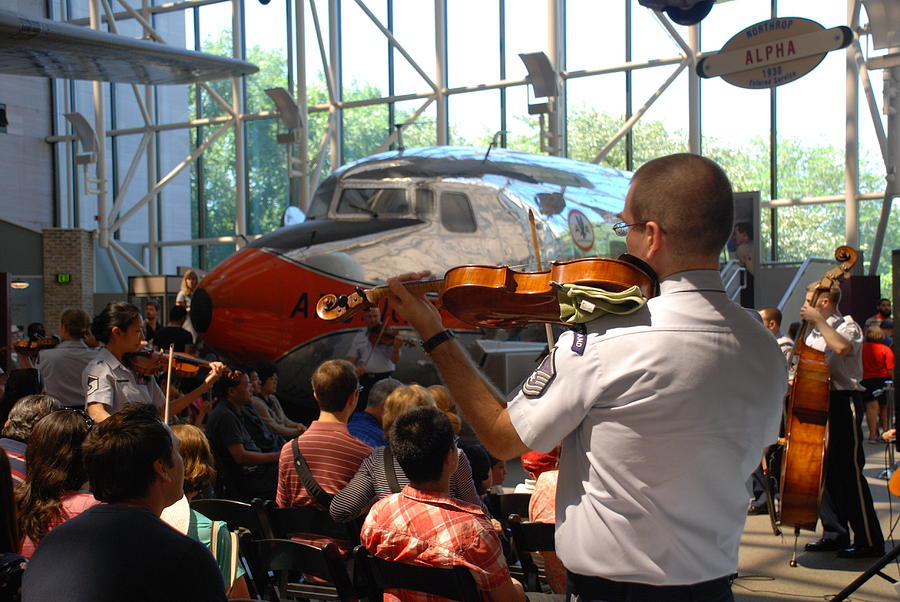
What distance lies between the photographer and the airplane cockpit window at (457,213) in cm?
880

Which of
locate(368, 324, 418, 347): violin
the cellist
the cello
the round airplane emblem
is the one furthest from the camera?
the round airplane emblem

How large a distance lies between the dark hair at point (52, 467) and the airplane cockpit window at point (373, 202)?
600 cm

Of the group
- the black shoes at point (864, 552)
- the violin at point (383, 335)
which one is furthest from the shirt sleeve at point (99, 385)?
the black shoes at point (864, 552)

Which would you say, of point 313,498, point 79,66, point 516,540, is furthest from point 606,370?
point 79,66

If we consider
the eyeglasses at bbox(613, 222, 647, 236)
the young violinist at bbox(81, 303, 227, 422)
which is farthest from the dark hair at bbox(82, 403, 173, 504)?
the young violinist at bbox(81, 303, 227, 422)

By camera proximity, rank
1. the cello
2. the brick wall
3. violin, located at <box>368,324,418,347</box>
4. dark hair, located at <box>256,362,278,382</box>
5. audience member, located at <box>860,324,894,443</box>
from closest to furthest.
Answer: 1. the cello
2. dark hair, located at <box>256,362,278,382</box>
3. violin, located at <box>368,324,418,347</box>
4. audience member, located at <box>860,324,894,443</box>
5. the brick wall

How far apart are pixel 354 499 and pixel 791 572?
3.11 metres

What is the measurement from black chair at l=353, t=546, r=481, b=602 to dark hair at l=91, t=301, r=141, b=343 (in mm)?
2639

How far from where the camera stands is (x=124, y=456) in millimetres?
2207

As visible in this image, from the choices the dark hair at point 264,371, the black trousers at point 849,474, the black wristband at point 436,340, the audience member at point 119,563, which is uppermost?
the black wristband at point 436,340

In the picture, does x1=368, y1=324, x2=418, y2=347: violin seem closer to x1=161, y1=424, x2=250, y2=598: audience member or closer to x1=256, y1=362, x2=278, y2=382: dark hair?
x1=256, y1=362, x2=278, y2=382: dark hair

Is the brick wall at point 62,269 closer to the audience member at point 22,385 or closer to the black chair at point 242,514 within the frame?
the audience member at point 22,385

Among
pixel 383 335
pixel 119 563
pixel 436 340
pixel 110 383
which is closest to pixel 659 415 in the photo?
pixel 436 340

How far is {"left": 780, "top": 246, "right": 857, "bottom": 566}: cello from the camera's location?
17.4ft
